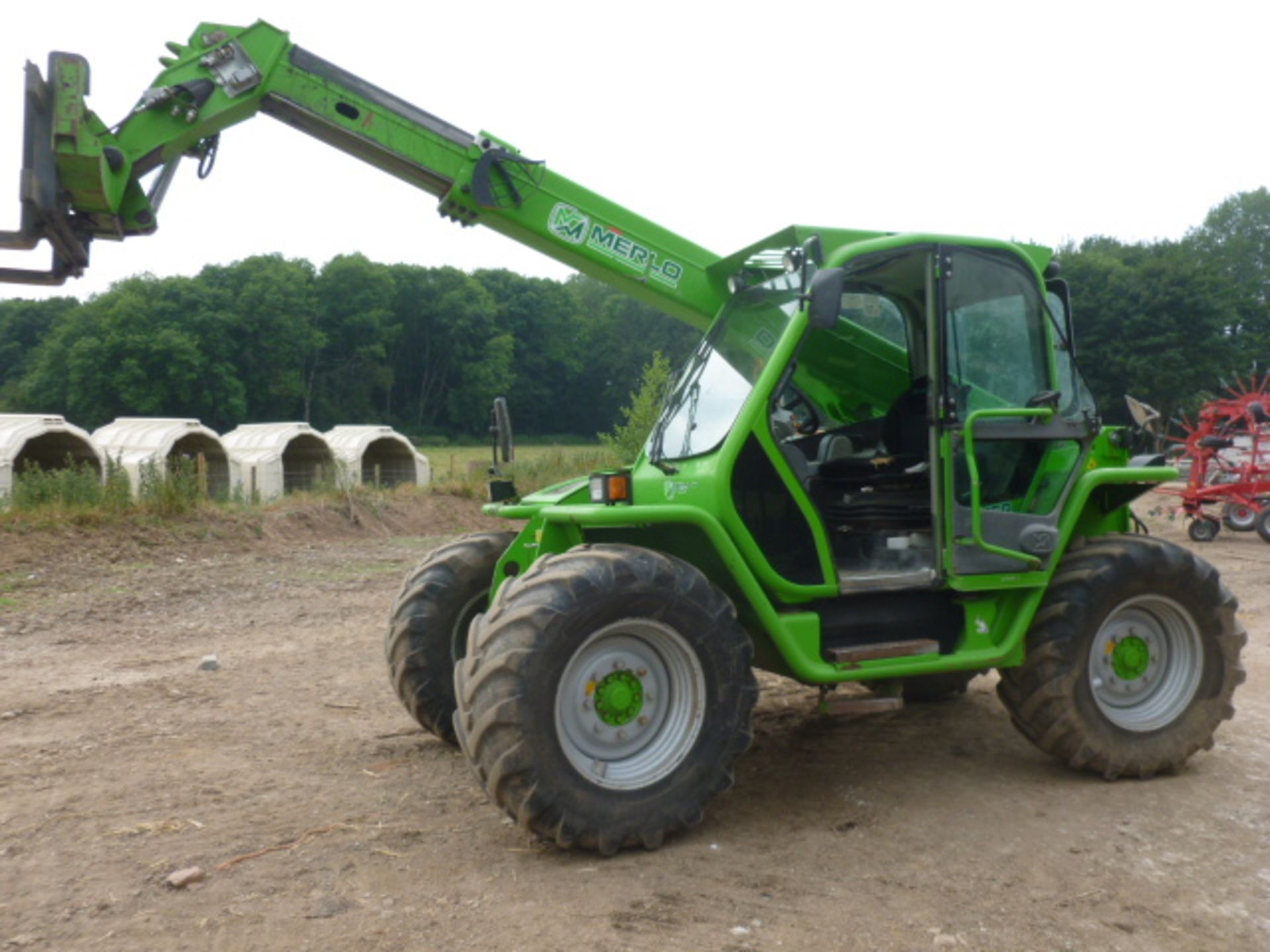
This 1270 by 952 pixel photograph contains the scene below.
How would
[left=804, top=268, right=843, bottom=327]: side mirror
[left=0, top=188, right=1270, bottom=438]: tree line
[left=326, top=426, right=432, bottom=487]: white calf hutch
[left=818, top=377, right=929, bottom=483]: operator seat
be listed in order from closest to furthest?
[left=804, top=268, right=843, bottom=327]: side mirror < [left=818, top=377, right=929, bottom=483]: operator seat < [left=326, top=426, right=432, bottom=487]: white calf hutch < [left=0, top=188, right=1270, bottom=438]: tree line


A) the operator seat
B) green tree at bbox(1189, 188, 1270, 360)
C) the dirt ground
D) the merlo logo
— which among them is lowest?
the dirt ground

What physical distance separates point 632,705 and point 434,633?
1568 mm

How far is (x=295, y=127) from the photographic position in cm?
622

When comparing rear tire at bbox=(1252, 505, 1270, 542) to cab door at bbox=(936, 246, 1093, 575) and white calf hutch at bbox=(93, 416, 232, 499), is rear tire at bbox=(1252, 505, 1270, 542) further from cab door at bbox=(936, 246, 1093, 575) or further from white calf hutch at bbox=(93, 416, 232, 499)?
white calf hutch at bbox=(93, 416, 232, 499)

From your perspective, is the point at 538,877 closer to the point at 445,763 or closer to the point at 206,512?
the point at 445,763

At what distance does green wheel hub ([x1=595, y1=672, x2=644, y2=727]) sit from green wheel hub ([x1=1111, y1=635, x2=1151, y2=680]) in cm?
263

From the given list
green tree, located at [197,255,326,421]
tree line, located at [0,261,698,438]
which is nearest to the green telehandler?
tree line, located at [0,261,698,438]

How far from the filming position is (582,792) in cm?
439

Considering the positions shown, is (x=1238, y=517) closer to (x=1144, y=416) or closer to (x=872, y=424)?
(x=1144, y=416)

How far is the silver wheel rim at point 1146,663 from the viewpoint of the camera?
18.5ft

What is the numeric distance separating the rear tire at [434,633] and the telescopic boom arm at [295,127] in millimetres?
1902

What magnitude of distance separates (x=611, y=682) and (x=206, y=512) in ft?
40.6

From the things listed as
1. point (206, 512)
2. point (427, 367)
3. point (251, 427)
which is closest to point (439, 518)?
point (206, 512)

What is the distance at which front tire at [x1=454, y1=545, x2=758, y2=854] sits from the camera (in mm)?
4289
